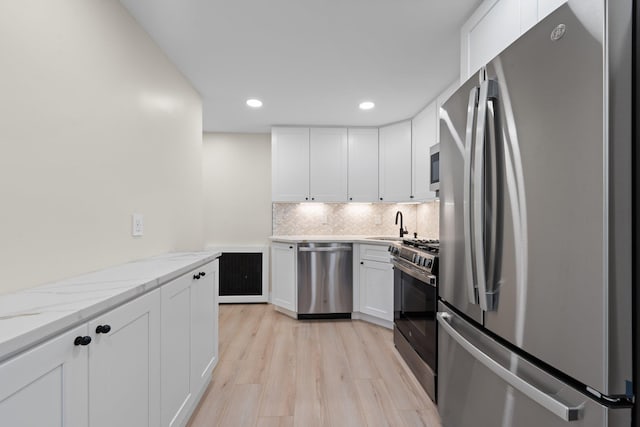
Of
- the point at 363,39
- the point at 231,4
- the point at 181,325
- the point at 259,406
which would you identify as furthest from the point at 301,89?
the point at 259,406

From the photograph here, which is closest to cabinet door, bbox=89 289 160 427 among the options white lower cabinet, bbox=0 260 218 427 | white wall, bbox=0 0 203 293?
white lower cabinet, bbox=0 260 218 427

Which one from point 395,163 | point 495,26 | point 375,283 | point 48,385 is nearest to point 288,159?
point 395,163

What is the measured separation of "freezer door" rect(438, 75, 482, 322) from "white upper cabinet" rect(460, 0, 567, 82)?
1.09 ft

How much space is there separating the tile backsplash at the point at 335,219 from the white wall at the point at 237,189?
274mm

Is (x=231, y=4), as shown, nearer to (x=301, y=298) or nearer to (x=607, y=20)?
(x=607, y=20)

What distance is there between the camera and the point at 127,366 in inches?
42.8

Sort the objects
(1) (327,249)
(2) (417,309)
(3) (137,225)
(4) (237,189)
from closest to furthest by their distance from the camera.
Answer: (3) (137,225) → (2) (417,309) → (1) (327,249) → (4) (237,189)

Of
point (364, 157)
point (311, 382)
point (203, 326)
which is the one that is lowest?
point (311, 382)

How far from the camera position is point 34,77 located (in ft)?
3.73

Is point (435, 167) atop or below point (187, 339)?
atop

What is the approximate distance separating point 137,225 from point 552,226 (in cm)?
200

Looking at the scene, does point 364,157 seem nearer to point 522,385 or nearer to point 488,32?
point 488,32

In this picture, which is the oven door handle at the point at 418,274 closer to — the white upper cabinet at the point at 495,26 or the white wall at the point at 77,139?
the white upper cabinet at the point at 495,26

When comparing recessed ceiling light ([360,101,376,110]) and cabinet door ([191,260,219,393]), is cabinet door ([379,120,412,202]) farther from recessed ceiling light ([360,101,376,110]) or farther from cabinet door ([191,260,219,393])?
cabinet door ([191,260,219,393])
